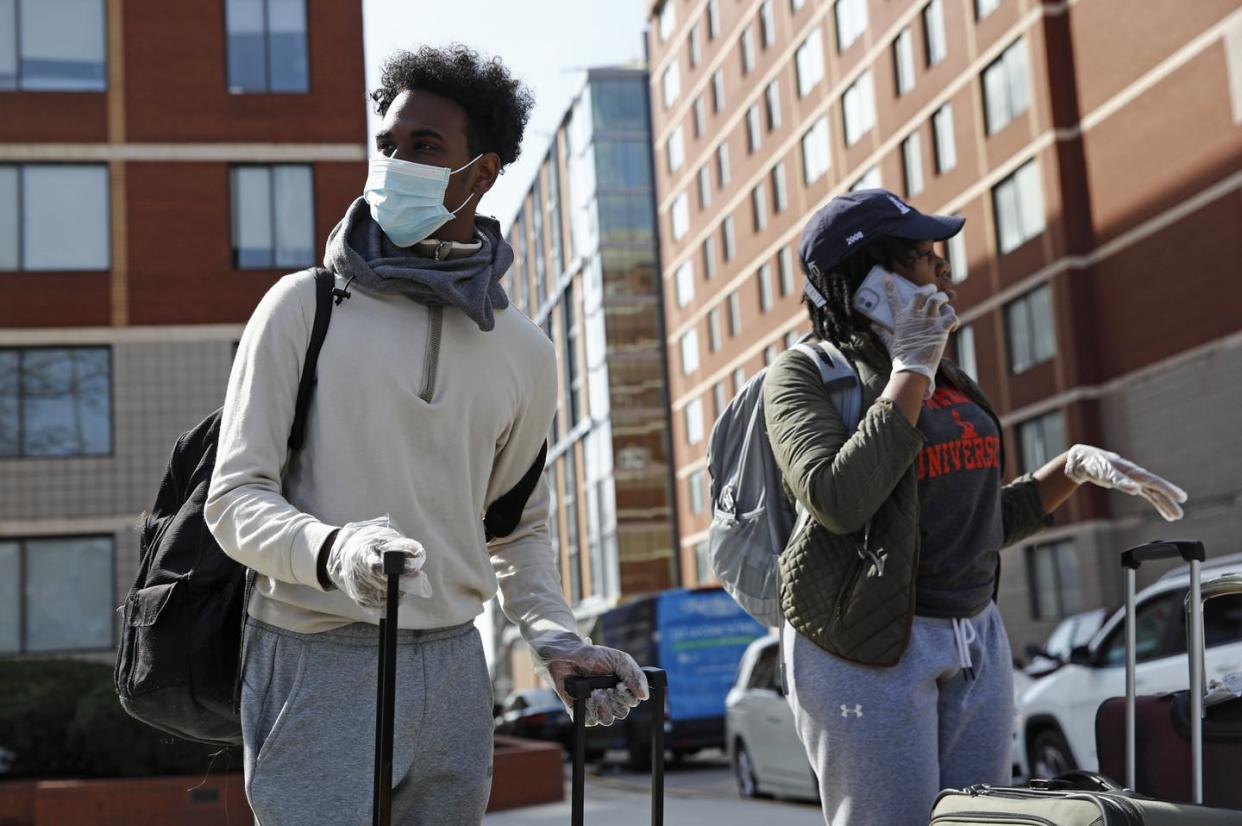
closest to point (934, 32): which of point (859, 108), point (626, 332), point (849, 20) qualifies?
point (859, 108)

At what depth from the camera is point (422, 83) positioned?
267cm

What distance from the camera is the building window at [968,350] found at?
124 ft

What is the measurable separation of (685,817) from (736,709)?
3410 mm

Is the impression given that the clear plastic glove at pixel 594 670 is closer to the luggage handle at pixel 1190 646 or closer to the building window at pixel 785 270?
the luggage handle at pixel 1190 646

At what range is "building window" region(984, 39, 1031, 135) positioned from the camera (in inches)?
1393

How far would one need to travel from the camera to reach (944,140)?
39562mm

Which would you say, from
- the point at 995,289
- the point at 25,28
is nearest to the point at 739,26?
the point at 995,289

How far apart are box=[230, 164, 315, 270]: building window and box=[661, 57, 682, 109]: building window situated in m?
37.4

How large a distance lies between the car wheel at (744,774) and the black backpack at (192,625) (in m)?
13.9

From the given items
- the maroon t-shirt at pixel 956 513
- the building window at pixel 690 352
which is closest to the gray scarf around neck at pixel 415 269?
the maroon t-shirt at pixel 956 513

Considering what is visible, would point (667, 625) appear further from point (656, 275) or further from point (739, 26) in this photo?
point (656, 275)

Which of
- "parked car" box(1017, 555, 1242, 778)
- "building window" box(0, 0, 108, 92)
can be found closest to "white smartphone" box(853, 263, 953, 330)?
"parked car" box(1017, 555, 1242, 778)

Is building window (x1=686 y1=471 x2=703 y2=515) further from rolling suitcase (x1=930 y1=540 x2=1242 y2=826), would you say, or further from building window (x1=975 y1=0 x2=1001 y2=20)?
rolling suitcase (x1=930 y1=540 x2=1242 y2=826)

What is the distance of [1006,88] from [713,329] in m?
24.2
